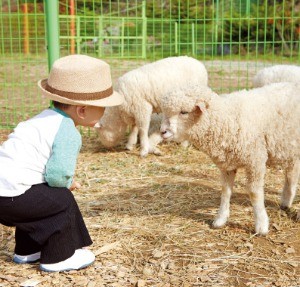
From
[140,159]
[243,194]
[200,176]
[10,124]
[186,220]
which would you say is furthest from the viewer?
[10,124]

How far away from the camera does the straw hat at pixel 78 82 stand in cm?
304

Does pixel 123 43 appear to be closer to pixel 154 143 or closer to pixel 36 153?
pixel 154 143

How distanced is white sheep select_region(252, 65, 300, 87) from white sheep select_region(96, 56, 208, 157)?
1026 millimetres

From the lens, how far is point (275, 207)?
445 centimetres

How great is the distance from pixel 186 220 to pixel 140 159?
2518 mm

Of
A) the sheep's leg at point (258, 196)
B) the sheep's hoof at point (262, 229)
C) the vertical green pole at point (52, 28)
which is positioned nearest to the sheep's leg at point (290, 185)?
the sheep's leg at point (258, 196)

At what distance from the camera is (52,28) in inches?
255

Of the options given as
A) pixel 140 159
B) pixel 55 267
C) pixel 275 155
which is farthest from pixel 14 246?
pixel 140 159

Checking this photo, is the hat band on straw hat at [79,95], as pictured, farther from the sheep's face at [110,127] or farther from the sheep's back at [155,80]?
the sheep's face at [110,127]

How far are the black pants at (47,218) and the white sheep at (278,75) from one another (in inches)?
142

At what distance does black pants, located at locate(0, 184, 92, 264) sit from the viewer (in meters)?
3.08

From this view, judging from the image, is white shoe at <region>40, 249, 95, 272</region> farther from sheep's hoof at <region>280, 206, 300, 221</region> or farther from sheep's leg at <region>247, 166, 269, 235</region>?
sheep's hoof at <region>280, 206, 300, 221</region>

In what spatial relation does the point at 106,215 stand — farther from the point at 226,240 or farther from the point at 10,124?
the point at 10,124

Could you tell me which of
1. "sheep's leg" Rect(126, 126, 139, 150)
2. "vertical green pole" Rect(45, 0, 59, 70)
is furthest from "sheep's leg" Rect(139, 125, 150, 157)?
"vertical green pole" Rect(45, 0, 59, 70)
